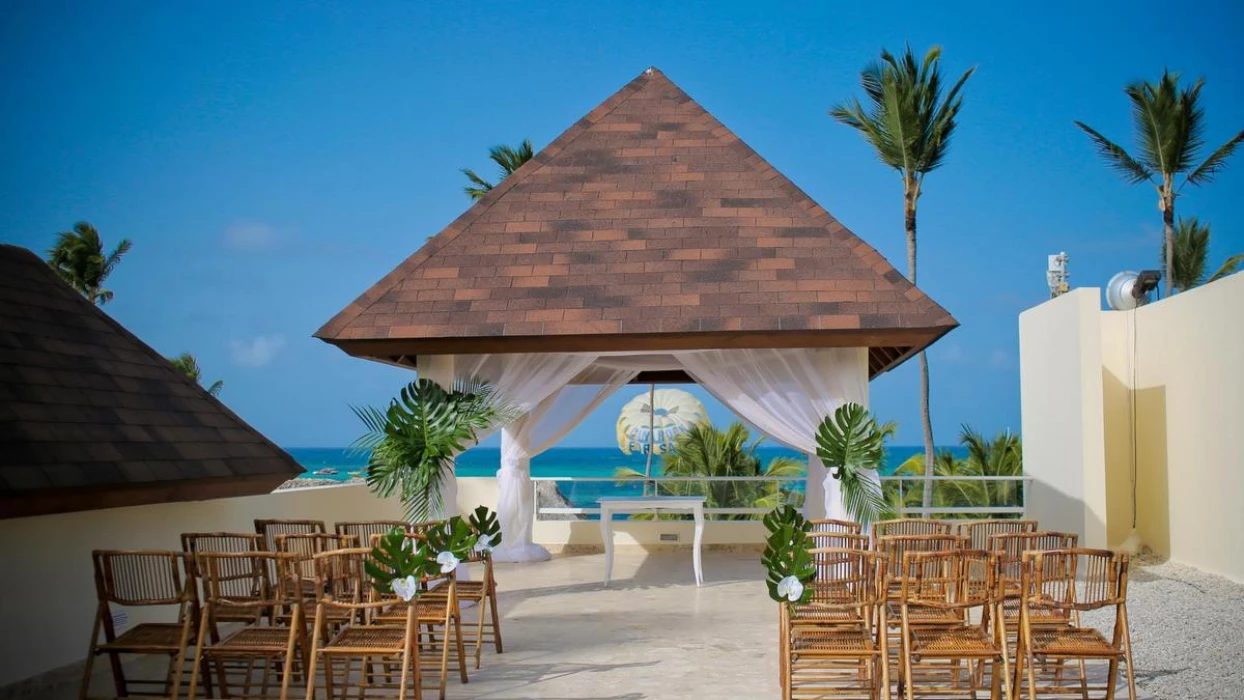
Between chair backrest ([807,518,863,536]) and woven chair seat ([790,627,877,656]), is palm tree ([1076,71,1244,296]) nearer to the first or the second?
chair backrest ([807,518,863,536])

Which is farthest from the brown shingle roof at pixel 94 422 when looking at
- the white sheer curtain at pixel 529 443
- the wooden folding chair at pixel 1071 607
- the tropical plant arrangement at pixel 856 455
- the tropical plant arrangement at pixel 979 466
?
the tropical plant arrangement at pixel 979 466

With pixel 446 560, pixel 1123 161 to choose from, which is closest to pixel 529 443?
pixel 446 560

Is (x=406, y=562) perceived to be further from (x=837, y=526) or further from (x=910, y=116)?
(x=910, y=116)

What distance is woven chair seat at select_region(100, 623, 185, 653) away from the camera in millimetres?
6168

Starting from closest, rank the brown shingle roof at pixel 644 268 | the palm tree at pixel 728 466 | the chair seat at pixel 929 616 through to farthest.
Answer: the chair seat at pixel 929 616
the brown shingle roof at pixel 644 268
the palm tree at pixel 728 466

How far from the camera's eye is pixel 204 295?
242 feet

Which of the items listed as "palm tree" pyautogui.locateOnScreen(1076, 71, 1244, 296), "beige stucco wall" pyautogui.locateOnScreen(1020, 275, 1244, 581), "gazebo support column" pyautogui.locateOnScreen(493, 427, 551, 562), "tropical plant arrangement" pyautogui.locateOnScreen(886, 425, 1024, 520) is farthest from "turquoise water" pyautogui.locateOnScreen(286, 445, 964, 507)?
"gazebo support column" pyautogui.locateOnScreen(493, 427, 551, 562)

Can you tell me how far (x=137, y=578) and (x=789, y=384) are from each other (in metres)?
5.74

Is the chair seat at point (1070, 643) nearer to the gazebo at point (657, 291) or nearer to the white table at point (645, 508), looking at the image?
the gazebo at point (657, 291)

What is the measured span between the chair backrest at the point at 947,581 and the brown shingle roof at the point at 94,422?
4.67 meters

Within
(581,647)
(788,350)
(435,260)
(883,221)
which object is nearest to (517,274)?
(435,260)

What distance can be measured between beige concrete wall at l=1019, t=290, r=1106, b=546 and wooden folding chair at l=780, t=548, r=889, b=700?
248 inches

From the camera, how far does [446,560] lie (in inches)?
269

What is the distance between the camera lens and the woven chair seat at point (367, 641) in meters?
6.01
